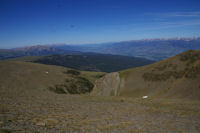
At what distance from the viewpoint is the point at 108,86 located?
6512 cm

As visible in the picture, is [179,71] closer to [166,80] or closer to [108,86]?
[166,80]

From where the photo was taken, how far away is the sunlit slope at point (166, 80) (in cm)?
3884

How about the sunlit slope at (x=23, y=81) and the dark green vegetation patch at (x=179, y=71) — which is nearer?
the sunlit slope at (x=23, y=81)

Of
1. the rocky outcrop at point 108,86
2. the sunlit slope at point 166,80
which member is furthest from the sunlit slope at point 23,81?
the sunlit slope at point 166,80

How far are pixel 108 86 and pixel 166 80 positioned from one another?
86.1 feet

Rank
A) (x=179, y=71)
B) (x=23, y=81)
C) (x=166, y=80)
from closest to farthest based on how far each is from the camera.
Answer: (x=179, y=71)
(x=166, y=80)
(x=23, y=81)

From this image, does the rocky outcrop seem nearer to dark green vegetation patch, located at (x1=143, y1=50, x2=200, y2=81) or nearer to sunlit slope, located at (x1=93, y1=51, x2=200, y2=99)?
sunlit slope, located at (x1=93, y1=51, x2=200, y2=99)

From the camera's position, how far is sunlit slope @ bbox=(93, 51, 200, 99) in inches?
1529

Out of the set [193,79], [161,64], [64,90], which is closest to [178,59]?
[161,64]

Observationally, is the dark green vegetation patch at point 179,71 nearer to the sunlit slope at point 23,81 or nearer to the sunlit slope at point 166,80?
the sunlit slope at point 166,80

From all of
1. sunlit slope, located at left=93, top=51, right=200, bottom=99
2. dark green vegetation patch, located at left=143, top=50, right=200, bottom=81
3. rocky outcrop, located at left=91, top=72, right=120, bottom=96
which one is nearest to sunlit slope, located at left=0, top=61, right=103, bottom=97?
rocky outcrop, located at left=91, top=72, right=120, bottom=96

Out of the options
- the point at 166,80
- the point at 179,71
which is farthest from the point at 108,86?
the point at 179,71

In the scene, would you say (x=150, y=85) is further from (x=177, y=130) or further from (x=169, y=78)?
(x=177, y=130)

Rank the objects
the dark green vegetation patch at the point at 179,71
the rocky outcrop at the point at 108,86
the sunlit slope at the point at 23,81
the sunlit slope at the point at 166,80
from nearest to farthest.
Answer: the sunlit slope at the point at 166,80 → the sunlit slope at the point at 23,81 → the dark green vegetation patch at the point at 179,71 → the rocky outcrop at the point at 108,86
